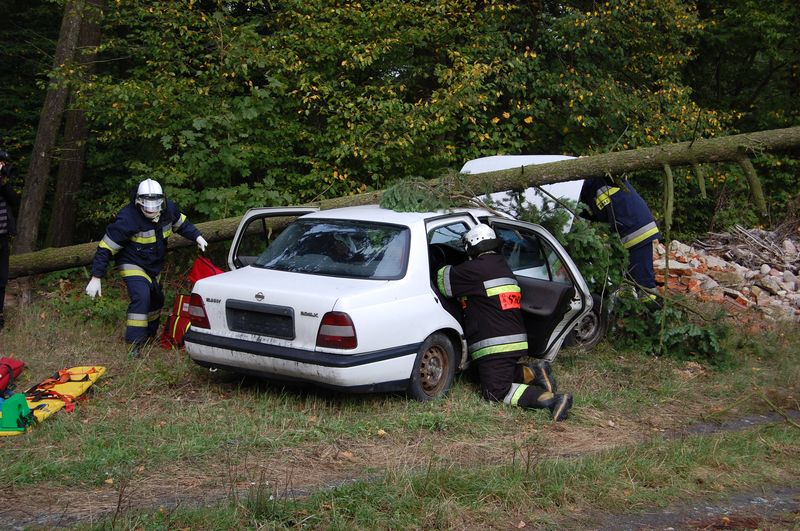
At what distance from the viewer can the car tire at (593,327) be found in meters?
8.68

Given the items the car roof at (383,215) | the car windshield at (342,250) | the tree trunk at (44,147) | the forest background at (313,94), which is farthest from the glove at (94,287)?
the tree trunk at (44,147)

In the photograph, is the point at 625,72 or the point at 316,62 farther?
the point at 625,72

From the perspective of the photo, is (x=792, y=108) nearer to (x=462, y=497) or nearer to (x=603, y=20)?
(x=603, y=20)

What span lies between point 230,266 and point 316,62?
447 centimetres

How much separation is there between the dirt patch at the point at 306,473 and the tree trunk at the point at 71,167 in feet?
26.8

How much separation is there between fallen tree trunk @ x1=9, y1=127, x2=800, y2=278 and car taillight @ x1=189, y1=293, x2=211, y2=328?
8.90 feet

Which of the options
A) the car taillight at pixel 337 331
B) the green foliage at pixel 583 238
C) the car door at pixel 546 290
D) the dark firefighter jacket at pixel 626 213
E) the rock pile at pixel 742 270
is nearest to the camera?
the car taillight at pixel 337 331

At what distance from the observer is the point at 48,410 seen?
5.97 m

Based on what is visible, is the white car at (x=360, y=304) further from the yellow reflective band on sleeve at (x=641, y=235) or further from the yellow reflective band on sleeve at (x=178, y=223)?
the yellow reflective band on sleeve at (x=641, y=235)

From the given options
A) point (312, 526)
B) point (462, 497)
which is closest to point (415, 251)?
point (462, 497)

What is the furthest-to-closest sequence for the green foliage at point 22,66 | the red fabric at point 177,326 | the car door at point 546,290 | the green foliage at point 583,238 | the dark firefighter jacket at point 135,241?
1. the green foliage at point 22,66
2. the green foliage at point 583,238
3. the red fabric at point 177,326
4. the dark firefighter jacket at point 135,241
5. the car door at point 546,290

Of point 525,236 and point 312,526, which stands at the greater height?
point 525,236

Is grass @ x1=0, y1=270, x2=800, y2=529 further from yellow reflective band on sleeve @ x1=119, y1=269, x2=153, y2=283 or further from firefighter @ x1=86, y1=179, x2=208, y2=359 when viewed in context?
yellow reflective band on sleeve @ x1=119, y1=269, x2=153, y2=283

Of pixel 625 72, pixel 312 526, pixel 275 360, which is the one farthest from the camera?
pixel 625 72
